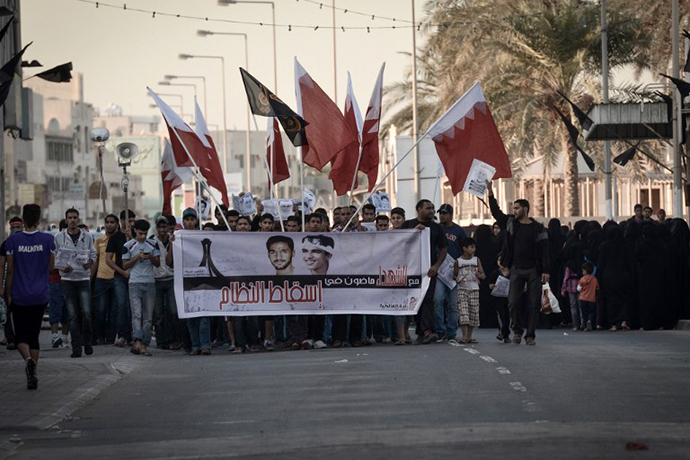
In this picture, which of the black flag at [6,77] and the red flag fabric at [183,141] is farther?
the red flag fabric at [183,141]

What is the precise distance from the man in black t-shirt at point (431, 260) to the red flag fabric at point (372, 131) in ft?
5.56

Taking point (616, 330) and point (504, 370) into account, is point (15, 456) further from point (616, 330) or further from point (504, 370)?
point (616, 330)

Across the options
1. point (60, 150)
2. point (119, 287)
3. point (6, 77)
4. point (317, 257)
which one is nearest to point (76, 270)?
point (119, 287)

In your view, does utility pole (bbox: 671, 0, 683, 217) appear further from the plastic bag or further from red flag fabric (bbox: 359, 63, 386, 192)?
red flag fabric (bbox: 359, 63, 386, 192)

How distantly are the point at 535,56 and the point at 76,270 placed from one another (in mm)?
25172

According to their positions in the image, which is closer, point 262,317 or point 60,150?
point 262,317

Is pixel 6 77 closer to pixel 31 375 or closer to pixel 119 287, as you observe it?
pixel 119 287

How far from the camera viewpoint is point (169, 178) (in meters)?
21.9

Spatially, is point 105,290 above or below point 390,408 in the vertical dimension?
above

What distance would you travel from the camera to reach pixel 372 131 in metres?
20.6

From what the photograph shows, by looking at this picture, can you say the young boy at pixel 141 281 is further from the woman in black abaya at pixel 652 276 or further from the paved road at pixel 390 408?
the woman in black abaya at pixel 652 276

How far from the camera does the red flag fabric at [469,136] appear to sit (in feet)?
64.6

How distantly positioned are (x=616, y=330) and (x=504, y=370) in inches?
372

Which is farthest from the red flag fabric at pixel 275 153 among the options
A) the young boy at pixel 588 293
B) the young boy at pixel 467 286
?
the young boy at pixel 588 293
